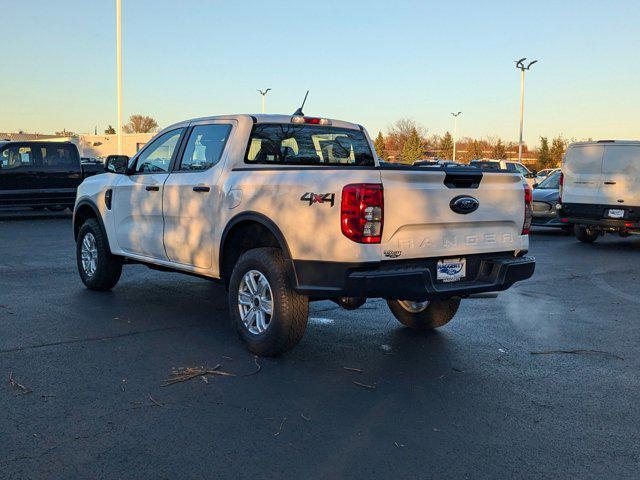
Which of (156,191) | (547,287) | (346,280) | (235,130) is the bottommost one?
(547,287)

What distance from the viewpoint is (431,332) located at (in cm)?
644

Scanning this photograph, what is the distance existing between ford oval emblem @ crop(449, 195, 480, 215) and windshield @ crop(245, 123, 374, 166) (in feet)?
5.91

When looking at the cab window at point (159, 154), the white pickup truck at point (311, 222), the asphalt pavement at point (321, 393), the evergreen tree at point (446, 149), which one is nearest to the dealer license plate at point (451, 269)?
the white pickup truck at point (311, 222)

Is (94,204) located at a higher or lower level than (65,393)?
higher

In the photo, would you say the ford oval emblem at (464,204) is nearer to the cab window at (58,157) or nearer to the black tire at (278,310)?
the black tire at (278,310)

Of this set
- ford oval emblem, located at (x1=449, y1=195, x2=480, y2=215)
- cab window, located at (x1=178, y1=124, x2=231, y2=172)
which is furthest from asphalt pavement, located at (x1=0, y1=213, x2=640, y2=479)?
cab window, located at (x1=178, y1=124, x2=231, y2=172)

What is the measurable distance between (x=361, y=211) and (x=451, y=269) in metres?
0.96

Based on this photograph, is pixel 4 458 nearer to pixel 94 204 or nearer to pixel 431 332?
pixel 431 332

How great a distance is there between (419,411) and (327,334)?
6.69 feet

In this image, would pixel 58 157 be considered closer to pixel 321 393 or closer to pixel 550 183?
pixel 550 183

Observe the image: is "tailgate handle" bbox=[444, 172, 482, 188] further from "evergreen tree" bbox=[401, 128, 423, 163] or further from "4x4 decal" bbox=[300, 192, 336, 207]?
"evergreen tree" bbox=[401, 128, 423, 163]

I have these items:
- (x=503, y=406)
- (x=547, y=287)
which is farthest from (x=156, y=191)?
(x=547, y=287)

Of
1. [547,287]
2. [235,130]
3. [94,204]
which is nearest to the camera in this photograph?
[235,130]

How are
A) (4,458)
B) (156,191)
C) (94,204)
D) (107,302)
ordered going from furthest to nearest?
1. (94,204)
2. (107,302)
3. (156,191)
4. (4,458)
